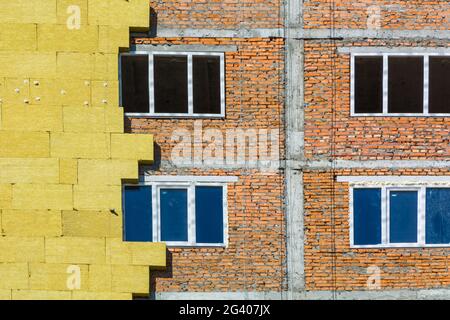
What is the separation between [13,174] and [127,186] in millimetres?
1907

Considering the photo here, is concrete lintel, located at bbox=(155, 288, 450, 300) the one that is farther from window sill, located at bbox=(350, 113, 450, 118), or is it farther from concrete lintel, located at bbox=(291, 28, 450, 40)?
concrete lintel, located at bbox=(291, 28, 450, 40)

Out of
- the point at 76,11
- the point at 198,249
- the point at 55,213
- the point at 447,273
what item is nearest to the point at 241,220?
the point at 198,249

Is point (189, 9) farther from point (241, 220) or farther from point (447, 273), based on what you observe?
point (447, 273)

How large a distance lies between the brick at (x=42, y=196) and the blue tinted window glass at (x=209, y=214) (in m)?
2.19

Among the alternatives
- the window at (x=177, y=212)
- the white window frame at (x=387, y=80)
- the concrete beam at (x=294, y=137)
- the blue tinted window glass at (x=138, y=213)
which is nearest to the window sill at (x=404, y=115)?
the white window frame at (x=387, y=80)

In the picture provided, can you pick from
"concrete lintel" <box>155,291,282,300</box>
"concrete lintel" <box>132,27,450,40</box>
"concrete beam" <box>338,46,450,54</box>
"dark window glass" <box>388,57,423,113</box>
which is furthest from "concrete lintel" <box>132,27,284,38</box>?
"concrete lintel" <box>155,291,282,300</box>

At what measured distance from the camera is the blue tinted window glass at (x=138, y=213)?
382 inches

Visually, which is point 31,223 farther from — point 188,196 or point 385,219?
point 385,219

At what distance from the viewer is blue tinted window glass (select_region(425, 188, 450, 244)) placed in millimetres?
9945

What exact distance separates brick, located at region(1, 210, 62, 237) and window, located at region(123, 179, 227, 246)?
1.23 meters

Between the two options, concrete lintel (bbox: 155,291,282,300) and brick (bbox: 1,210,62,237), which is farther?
concrete lintel (bbox: 155,291,282,300)

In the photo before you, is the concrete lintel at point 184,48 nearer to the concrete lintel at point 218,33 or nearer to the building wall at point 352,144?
the concrete lintel at point 218,33

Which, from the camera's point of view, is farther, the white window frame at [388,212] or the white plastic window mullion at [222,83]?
the white window frame at [388,212]

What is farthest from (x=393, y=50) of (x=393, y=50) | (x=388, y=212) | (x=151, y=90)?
(x=151, y=90)
